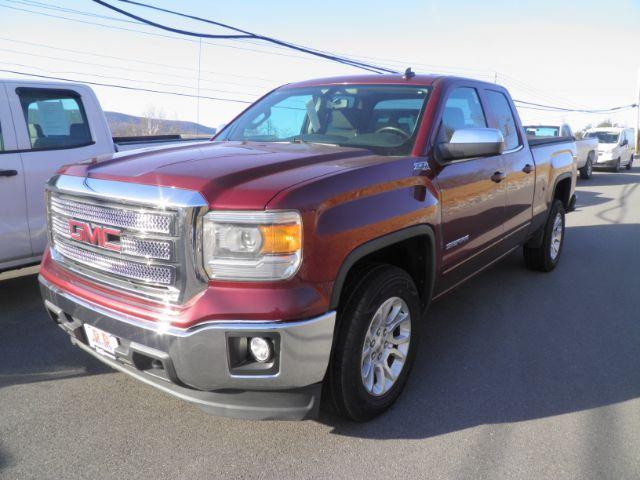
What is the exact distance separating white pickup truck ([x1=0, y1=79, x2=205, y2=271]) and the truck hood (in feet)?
6.11

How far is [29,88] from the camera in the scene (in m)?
4.70

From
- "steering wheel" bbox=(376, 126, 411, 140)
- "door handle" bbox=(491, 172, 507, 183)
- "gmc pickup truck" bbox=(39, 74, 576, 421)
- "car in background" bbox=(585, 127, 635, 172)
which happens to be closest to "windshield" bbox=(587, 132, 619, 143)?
"car in background" bbox=(585, 127, 635, 172)

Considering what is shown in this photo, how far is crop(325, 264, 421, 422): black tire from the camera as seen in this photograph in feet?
8.50

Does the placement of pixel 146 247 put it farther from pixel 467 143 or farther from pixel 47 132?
pixel 47 132

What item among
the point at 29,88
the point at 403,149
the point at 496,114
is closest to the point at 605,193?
the point at 496,114

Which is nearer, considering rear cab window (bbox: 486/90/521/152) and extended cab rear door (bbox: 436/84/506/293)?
extended cab rear door (bbox: 436/84/506/293)

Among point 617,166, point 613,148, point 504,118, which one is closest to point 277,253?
point 504,118

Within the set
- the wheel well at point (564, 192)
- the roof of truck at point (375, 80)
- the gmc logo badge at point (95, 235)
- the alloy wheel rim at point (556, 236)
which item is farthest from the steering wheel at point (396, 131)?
the wheel well at point (564, 192)

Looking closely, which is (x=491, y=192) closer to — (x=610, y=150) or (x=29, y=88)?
(x=29, y=88)

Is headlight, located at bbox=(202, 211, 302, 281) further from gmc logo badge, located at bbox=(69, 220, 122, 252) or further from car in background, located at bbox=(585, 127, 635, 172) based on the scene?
car in background, located at bbox=(585, 127, 635, 172)

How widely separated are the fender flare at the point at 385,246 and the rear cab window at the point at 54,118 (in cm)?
351

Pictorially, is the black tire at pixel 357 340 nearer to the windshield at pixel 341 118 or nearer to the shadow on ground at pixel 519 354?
the shadow on ground at pixel 519 354

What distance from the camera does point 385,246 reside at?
2.81 meters

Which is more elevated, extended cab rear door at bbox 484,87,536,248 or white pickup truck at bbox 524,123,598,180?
extended cab rear door at bbox 484,87,536,248
